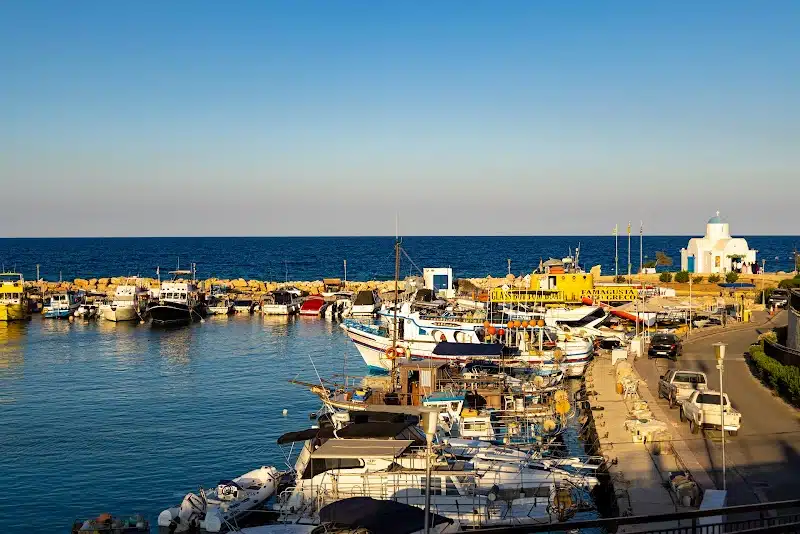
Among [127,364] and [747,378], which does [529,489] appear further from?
[127,364]

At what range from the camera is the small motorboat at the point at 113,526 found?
20250 mm

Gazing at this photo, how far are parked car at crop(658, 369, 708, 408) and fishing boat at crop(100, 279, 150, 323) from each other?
176ft

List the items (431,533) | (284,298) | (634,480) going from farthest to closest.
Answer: (284,298), (634,480), (431,533)

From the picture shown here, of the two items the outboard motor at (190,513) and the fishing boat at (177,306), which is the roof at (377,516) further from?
the fishing boat at (177,306)

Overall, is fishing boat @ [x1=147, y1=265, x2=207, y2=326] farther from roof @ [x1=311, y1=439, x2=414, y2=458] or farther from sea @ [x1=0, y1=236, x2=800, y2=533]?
roof @ [x1=311, y1=439, x2=414, y2=458]

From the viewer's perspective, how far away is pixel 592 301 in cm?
6059

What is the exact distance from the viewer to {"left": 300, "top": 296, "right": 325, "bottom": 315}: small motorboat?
79.9 meters

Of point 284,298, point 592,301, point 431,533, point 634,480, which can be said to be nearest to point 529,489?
point 634,480

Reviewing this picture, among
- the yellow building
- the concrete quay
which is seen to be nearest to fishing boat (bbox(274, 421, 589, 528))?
the concrete quay

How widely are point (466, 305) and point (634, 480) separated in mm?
41282

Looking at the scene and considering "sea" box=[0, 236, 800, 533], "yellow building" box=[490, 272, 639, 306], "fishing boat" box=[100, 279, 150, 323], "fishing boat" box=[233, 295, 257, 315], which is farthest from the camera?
"fishing boat" box=[233, 295, 257, 315]

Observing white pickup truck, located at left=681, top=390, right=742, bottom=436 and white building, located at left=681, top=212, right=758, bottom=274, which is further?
white building, located at left=681, top=212, right=758, bottom=274

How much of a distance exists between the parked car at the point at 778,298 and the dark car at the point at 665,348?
71.1 ft

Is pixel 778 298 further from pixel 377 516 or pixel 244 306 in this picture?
pixel 377 516
